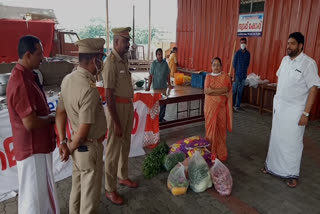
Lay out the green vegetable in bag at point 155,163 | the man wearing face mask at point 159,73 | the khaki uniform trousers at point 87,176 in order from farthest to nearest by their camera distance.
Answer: the man wearing face mask at point 159,73, the green vegetable in bag at point 155,163, the khaki uniform trousers at point 87,176

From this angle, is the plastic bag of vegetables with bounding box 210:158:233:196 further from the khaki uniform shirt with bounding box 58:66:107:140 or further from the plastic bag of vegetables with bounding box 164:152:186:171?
the khaki uniform shirt with bounding box 58:66:107:140

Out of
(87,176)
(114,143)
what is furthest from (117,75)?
(87,176)

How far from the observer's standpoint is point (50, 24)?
26.1 feet

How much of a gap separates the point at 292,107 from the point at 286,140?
1.45 feet

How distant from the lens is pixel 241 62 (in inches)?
260

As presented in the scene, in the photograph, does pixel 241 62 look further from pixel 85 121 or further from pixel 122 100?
pixel 85 121

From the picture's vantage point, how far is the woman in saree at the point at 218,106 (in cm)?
353

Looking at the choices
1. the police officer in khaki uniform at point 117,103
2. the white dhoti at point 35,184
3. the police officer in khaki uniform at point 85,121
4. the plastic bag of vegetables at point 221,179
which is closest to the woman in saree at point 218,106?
the plastic bag of vegetables at point 221,179

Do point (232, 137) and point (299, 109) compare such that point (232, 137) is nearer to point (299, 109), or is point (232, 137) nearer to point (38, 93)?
point (299, 109)

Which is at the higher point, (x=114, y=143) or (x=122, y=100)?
(x=122, y=100)

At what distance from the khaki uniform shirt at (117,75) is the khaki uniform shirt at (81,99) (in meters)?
0.60

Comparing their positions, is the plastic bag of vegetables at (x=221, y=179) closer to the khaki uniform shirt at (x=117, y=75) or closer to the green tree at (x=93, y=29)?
the khaki uniform shirt at (x=117, y=75)

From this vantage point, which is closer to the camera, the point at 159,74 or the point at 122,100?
the point at 122,100

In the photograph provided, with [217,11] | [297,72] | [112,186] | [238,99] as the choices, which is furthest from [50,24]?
[297,72]
